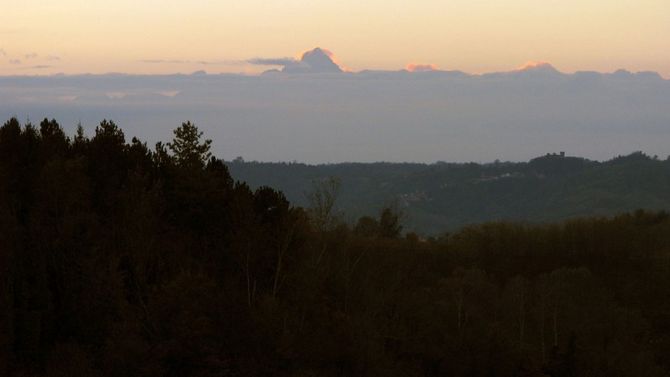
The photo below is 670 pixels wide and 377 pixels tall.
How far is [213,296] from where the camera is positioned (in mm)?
57938

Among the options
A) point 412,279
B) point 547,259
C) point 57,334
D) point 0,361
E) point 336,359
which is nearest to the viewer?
point 0,361

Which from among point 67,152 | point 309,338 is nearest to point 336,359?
point 309,338

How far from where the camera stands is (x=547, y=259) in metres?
106

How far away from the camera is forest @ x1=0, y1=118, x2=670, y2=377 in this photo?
53625 mm

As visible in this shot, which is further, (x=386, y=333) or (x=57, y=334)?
(x=386, y=333)

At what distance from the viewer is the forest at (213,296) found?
53.6 m

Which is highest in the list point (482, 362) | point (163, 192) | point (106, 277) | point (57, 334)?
point (163, 192)

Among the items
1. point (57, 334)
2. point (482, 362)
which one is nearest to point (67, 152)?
point (57, 334)

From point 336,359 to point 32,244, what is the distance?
20331 millimetres

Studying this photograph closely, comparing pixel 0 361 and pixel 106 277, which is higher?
pixel 106 277

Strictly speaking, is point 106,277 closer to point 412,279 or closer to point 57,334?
point 57,334

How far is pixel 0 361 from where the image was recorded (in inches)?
2039

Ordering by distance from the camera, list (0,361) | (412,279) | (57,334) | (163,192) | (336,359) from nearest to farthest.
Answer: (0,361)
(57,334)
(336,359)
(163,192)
(412,279)

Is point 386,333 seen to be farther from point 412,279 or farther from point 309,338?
point 412,279
